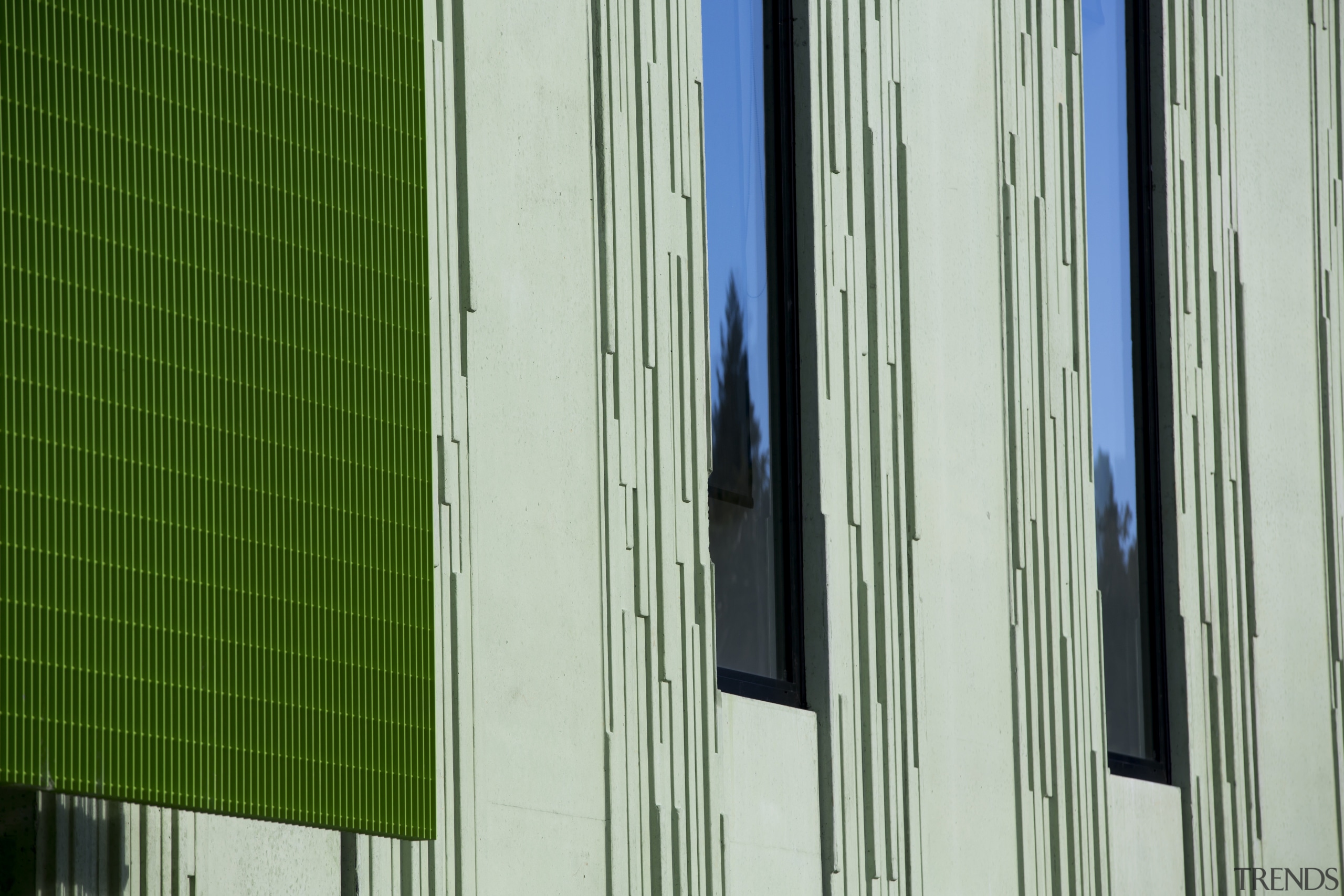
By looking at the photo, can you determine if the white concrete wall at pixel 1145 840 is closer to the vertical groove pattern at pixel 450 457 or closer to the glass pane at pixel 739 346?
the glass pane at pixel 739 346

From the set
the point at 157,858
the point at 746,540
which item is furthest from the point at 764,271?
the point at 157,858

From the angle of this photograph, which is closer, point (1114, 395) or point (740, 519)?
point (740, 519)

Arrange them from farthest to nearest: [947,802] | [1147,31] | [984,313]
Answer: [1147,31], [984,313], [947,802]

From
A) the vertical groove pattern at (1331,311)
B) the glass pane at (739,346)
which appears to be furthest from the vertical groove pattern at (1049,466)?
the vertical groove pattern at (1331,311)

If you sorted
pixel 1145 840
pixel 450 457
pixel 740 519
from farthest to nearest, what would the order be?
1. pixel 1145 840
2. pixel 740 519
3. pixel 450 457

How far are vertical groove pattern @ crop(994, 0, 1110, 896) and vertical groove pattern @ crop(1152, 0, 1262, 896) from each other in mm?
888

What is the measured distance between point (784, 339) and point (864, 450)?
511 millimetres

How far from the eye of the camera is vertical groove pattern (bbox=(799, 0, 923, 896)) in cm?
707

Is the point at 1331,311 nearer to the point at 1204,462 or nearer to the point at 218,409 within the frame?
the point at 1204,462

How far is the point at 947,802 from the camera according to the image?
7.54 m

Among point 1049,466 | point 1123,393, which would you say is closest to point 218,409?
point 1049,466

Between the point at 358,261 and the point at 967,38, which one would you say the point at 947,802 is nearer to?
the point at 967,38

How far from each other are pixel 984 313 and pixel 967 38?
112 centimetres

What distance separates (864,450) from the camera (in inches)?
291
